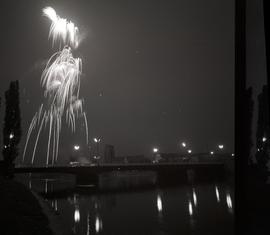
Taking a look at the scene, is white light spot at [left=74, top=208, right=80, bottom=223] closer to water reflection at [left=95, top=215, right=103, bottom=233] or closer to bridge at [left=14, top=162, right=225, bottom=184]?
water reflection at [left=95, top=215, right=103, bottom=233]

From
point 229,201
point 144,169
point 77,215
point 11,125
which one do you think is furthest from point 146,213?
point 144,169

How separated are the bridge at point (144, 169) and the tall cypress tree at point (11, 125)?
35.0ft

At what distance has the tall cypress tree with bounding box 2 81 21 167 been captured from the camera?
6550 cm

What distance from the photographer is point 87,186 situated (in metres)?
82.1

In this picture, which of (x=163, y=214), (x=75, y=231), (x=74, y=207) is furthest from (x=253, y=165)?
(x=74, y=207)

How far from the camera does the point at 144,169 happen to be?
89125 mm

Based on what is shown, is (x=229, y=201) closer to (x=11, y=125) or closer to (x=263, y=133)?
(x=11, y=125)

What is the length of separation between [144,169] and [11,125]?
121 feet

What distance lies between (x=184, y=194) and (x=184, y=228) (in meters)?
33.2

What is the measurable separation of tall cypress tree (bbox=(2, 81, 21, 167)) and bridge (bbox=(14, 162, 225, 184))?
10678 millimetres

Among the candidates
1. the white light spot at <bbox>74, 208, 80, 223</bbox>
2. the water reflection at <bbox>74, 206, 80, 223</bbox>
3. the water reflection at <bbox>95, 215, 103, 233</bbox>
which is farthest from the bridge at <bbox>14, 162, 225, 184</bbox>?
the water reflection at <bbox>95, 215, 103, 233</bbox>

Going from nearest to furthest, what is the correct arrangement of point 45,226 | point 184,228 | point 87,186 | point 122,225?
1. point 45,226
2. point 184,228
3. point 122,225
4. point 87,186

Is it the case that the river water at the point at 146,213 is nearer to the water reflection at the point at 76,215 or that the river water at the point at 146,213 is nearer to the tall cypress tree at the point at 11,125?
the water reflection at the point at 76,215

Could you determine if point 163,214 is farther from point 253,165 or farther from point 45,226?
point 253,165
